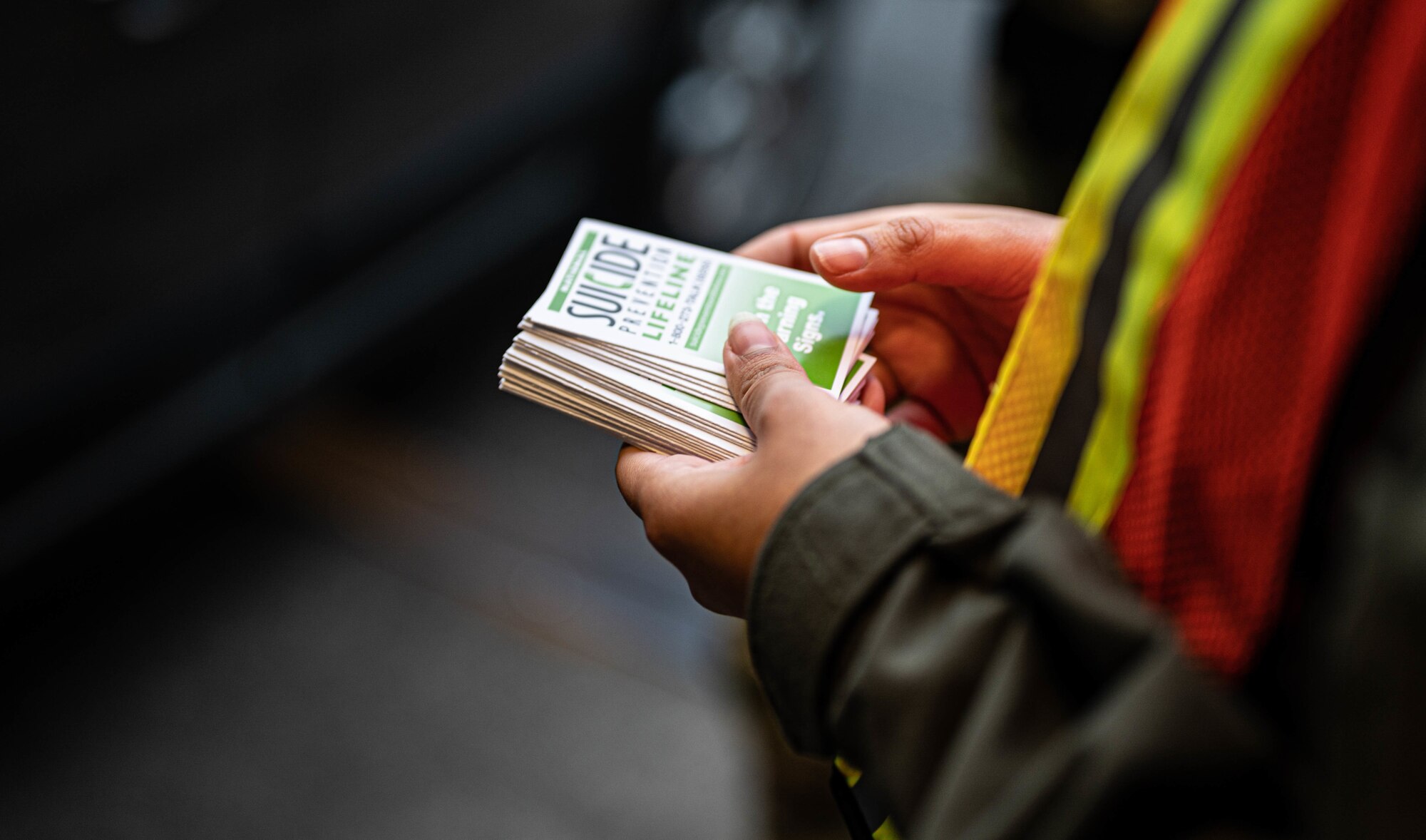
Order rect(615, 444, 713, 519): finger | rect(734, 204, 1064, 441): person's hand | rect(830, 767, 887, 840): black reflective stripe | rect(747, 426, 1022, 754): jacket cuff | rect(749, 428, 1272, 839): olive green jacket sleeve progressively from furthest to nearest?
1. rect(734, 204, 1064, 441): person's hand
2. rect(615, 444, 713, 519): finger
3. rect(830, 767, 887, 840): black reflective stripe
4. rect(747, 426, 1022, 754): jacket cuff
5. rect(749, 428, 1272, 839): olive green jacket sleeve

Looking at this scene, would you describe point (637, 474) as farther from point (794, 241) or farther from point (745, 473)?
point (794, 241)

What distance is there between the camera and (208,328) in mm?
1576

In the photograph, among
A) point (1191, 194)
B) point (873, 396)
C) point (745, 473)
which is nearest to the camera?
point (1191, 194)

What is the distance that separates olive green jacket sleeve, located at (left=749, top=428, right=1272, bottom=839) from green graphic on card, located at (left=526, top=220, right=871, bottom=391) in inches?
13.8

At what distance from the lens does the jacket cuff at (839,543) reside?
0.55m

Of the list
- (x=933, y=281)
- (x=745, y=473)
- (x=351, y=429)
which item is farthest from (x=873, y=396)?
(x=351, y=429)

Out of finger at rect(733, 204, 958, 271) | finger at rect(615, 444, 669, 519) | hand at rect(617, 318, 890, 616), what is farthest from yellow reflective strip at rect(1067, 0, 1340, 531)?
finger at rect(733, 204, 958, 271)

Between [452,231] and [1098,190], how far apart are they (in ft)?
5.20

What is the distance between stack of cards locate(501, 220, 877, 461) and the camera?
2.93 ft

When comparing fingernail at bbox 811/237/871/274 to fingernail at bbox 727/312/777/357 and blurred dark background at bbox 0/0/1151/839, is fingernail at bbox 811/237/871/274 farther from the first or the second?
blurred dark background at bbox 0/0/1151/839

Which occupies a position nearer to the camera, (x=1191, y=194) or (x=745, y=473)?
(x=1191, y=194)

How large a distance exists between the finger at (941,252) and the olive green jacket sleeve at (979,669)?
0.34 metres

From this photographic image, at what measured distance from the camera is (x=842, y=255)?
89 cm

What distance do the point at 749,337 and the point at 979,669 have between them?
0.43 metres
